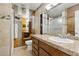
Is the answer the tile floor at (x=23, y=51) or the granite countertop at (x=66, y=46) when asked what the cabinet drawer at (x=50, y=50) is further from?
the tile floor at (x=23, y=51)

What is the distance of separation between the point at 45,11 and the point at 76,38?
0.74 metres

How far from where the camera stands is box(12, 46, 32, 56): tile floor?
171cm

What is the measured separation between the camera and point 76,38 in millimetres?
1651

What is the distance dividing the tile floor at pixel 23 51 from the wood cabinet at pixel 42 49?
8cm

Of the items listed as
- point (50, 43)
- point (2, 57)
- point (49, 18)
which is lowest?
point (2, 57)

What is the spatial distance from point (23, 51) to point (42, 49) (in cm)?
34

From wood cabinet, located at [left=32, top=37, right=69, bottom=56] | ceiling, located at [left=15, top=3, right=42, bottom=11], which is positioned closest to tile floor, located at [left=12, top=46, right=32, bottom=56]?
wood cabinet, located at [left=32, top=37, right=69, bottom=56]

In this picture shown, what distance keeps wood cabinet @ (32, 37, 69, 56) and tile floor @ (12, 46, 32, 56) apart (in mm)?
78

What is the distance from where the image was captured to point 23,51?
178 centimetres

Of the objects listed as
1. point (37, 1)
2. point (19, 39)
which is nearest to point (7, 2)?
point (37, 1)

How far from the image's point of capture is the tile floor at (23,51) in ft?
5.61

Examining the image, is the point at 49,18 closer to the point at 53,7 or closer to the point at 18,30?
the point at 53,7

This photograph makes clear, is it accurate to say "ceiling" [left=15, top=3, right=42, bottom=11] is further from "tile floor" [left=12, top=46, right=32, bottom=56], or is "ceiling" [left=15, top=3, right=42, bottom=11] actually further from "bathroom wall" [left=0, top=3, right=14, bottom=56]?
"tile floor" [left=12, top=46, right=32, bottom=56]

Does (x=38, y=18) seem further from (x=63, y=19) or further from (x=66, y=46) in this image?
(x=66, y=46)
